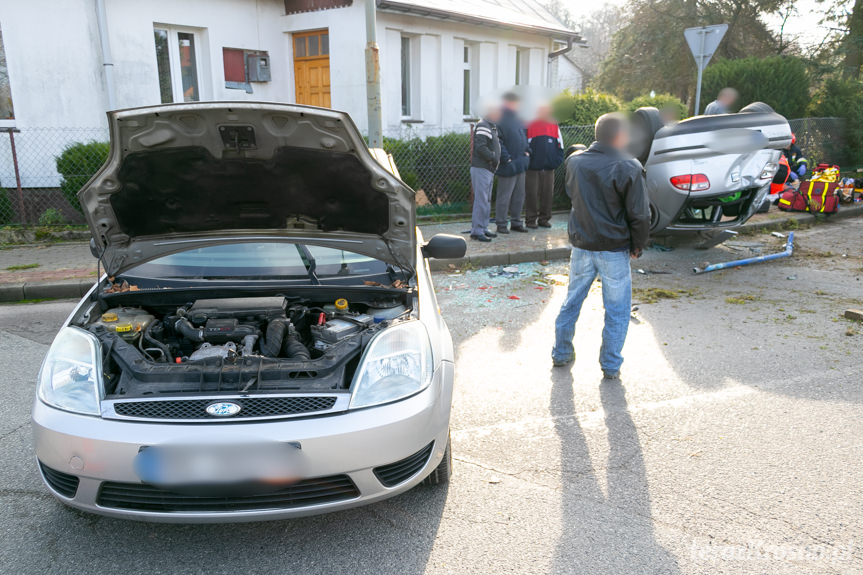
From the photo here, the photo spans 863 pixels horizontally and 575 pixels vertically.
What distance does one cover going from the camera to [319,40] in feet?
46.9

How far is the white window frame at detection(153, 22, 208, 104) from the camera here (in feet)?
42.4

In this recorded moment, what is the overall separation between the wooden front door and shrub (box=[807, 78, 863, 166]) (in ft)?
39.7

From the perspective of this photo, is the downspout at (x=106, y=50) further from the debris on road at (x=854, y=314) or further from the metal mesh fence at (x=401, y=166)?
the debris on road at (x=854, y=314)

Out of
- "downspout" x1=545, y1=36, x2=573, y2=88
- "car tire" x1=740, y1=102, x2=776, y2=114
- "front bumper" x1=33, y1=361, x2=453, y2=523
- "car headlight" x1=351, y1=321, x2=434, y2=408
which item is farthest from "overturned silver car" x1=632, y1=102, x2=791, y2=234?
"downspout" x1=545, y1=36, x2=573, y2=88

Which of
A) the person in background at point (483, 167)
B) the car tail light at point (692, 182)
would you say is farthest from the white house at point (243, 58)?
the car tail light at point (692, 182)

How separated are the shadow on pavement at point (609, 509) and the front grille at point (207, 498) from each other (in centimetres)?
103

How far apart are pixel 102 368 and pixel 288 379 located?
82 centimetres

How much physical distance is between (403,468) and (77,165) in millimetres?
9510

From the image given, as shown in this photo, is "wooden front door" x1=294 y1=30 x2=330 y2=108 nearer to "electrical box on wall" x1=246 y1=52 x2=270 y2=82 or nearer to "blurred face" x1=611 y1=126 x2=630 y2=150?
"electrical box on wall" x1=246 y1=52 x2=270 y2=82

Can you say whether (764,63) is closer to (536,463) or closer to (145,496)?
(536,463)

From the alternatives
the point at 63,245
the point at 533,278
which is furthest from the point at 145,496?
the point at 63,245

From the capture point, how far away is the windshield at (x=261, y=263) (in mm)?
3730

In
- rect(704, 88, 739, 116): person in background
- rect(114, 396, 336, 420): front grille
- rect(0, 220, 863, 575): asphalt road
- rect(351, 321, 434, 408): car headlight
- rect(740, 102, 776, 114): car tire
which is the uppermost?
rect(704, 88, 739, 116): person in background

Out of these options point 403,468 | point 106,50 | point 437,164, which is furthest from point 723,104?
point 106,50
